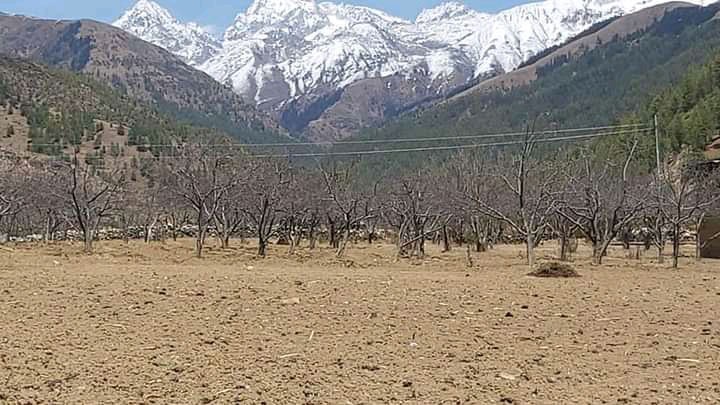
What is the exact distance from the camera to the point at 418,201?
41906mm

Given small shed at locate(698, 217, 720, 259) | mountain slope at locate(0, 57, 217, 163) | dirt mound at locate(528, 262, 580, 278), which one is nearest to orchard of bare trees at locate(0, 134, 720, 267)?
small shed at locate(698, 217, 720, 259)

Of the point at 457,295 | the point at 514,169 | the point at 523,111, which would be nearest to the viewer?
the point at 457,295

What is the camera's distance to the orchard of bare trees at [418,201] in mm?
33438

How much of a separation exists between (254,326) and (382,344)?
1.99 meters

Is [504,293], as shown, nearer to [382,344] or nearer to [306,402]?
[382,344]

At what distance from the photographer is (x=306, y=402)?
7219 mm

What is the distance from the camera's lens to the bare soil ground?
764 centimetres

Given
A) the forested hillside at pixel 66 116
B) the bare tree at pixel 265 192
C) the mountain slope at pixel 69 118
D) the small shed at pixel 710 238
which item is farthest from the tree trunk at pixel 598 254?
the mountain slope at pixel 69 118

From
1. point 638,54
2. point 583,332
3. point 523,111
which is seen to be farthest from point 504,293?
point 638,54

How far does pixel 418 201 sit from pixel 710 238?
14486 millimetres

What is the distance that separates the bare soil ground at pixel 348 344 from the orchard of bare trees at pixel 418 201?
48.2 ft

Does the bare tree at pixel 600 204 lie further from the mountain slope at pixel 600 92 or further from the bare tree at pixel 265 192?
the mountain slope at pixel 600 92

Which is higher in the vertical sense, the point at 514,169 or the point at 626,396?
the point at 514,169

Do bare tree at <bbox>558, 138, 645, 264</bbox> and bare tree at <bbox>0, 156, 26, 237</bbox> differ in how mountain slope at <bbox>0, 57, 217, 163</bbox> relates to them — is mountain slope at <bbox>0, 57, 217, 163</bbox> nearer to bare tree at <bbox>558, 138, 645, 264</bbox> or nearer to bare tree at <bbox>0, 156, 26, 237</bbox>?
bare tree at <bbox>0, 156, 26, 237</bbox>
